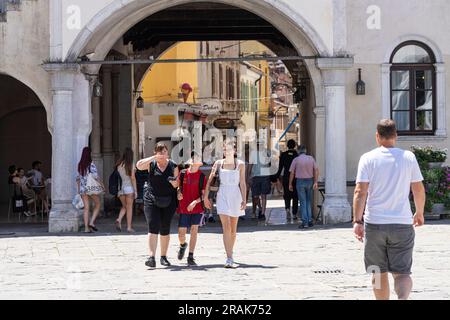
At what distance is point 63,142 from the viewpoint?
20609mm

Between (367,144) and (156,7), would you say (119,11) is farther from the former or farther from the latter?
(367,144)

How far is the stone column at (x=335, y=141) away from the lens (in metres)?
20.5

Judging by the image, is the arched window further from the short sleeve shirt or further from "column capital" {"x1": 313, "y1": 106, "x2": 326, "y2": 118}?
the short sleeve shirt

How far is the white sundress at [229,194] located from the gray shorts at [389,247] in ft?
15.9

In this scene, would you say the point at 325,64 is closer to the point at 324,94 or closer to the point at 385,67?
the point at 324,94

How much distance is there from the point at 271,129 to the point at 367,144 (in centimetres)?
5465

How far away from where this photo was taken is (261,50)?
68.9m

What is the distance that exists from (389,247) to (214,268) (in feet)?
16.8

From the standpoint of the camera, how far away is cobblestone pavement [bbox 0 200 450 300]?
1152cm

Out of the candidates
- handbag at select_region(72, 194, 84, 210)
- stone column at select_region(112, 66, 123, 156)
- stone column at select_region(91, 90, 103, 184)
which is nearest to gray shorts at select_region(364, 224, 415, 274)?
handbag at select_region(72, 194, 84, 210)

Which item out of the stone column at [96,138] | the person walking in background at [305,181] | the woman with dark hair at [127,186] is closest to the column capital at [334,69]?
the person walking in background at [305,181]

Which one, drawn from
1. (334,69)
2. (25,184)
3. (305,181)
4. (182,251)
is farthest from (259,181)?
(182,251)

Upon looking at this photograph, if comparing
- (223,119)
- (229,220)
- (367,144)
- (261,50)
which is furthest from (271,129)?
(229,220)

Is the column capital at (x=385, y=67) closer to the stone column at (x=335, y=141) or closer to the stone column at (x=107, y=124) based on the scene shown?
the stone column at (x=335, y=141)
